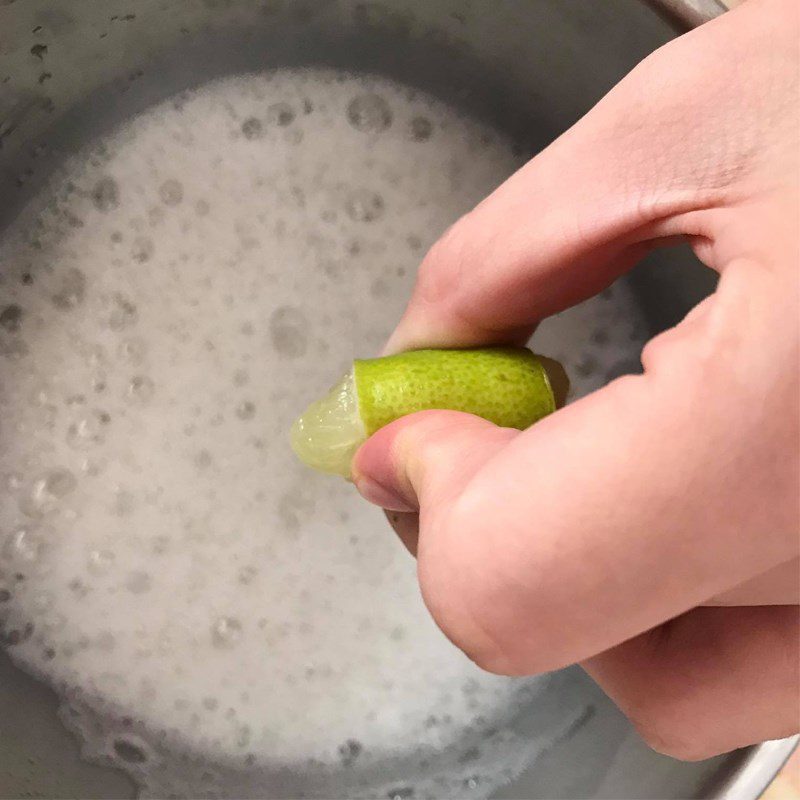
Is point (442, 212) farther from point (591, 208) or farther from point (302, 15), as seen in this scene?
point (591, 208)

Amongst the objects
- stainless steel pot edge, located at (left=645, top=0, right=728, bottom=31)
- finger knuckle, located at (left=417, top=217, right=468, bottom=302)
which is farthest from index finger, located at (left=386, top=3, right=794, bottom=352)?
stainless steel pot edge, located at (left=645, top=0, right=728, bottom=31)

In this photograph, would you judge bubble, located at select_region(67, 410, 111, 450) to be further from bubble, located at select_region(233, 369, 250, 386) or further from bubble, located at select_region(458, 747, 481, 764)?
bubble, located at select_region(458, 747, 481, 764)

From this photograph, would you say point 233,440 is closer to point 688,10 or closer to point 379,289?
point 379,289

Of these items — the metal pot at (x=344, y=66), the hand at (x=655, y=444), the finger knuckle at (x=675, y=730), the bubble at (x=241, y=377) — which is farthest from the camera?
the bubble at (x=241, y=377)

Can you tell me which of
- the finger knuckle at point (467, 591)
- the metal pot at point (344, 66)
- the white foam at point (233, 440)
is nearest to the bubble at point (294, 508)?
the white foam at point (233, 440)

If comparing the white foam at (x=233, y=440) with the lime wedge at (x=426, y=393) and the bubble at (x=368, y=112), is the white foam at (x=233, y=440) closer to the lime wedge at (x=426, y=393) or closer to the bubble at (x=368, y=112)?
the bubble at (x=368, y=112)

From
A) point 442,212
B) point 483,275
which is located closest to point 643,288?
point 442,212
